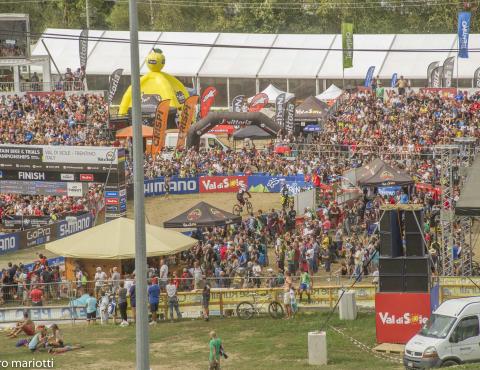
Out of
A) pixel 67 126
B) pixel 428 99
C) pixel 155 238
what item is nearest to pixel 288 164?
pixel 428 99

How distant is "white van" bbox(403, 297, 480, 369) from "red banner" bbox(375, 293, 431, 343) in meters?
2.50

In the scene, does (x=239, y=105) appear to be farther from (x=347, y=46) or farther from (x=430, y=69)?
(x=430, y=69)

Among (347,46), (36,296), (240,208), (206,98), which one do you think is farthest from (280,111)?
(36,296)

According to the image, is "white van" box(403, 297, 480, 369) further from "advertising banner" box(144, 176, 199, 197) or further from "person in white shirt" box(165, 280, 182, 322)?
"advertising banner" box(144, 176, 199, 197)

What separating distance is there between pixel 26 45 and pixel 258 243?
38.2 m

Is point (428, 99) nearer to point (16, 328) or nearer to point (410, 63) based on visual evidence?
point (410, 63)

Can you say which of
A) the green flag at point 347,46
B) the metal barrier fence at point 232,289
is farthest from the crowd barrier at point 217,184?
the green flag at point 347,46

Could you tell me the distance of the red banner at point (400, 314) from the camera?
27.1 meters

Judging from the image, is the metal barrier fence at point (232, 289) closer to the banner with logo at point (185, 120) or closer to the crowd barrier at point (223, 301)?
the crowd barrier at point (223, 301)

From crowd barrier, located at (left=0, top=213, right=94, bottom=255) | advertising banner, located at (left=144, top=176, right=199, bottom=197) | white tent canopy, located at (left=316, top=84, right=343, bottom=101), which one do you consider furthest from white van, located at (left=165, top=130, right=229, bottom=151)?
crowd barrier, located at (left=0, top=213, right=94, bottom=255)

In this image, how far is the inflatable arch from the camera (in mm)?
60125

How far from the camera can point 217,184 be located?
180 ft

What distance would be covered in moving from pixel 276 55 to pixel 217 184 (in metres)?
30.2

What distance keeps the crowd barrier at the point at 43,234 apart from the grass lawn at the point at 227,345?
43.7 feet
